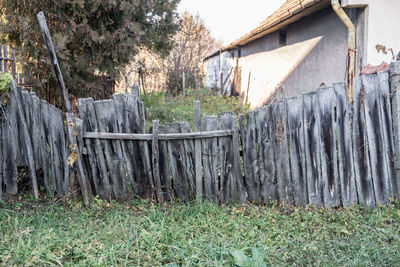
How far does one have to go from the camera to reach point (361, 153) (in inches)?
152

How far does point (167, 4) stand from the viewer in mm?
9039

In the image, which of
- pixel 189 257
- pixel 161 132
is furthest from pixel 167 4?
pixel 189 257

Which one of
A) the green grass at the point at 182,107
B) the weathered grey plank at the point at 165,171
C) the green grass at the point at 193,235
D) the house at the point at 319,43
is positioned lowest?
the green grass at the point at 193,235

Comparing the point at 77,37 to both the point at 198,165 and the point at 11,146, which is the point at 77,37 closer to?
the point at 11,146

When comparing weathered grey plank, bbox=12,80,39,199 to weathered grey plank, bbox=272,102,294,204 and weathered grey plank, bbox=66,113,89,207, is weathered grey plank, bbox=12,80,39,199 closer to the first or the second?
weathered grey plank, bbox=66,113,89,207

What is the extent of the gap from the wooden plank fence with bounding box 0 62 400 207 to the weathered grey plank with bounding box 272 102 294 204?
0.04 ft

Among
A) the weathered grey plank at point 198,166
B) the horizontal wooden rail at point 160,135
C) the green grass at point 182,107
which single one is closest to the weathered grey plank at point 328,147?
the horizontal wooden rail at point 160,135

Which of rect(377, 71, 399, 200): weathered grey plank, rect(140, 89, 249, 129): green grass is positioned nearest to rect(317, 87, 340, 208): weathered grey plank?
rect(377, 71, 399, 200): weathered grey plank

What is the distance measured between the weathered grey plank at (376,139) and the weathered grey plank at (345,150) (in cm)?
21

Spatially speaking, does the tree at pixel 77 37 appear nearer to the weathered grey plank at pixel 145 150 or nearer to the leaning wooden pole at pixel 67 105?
the leaning wooden pole at pixel 67 105

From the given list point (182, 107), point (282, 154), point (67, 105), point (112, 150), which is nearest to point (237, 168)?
point (282, 154)

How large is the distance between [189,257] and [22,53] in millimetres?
5750

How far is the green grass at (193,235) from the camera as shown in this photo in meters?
2.71

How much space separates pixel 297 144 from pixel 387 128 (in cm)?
100
